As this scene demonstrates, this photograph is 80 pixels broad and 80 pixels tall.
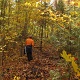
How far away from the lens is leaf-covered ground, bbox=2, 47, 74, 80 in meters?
10.7

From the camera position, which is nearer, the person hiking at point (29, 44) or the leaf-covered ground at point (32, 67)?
the leaf-covered ground at point (32, 67)

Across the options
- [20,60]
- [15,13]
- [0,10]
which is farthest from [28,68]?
[15,13]

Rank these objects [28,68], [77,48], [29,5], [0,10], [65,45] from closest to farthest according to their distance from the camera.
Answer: [77,48]
[65,45]
[28,68]
[0,10]
[29,5]

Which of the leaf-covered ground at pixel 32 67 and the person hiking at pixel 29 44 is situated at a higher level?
the person hiking at pixel 29 44

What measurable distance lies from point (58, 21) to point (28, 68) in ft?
16.1

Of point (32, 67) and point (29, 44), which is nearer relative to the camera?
point (32, 67)

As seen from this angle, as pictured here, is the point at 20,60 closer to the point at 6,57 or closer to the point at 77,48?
the point at 6,57

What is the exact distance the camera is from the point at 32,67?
12.0 meters

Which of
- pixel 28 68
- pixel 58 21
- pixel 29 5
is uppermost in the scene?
pixel 29 5

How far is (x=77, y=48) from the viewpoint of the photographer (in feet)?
29.6

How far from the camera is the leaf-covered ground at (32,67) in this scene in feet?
35.0

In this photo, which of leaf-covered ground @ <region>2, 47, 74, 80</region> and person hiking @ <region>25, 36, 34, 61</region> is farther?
person hiking @ <region>25, 36, 34, 61</region>

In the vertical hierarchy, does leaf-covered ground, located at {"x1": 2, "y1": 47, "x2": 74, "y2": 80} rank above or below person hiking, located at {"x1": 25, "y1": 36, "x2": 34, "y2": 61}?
below

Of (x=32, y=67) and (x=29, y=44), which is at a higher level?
(x=29, y=44)
